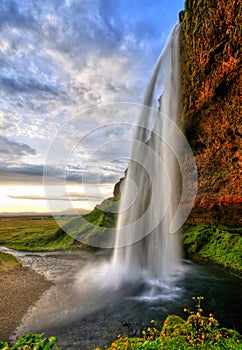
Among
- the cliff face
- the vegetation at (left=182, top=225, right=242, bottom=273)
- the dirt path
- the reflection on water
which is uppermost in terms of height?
the cliff face

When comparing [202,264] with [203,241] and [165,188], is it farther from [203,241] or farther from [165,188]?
[165,188]

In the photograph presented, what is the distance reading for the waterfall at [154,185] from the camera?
21.5 meters

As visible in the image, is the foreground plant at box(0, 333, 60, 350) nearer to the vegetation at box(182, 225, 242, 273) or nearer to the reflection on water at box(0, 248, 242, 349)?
the reflection on water at box(0, 248, 242, 349)

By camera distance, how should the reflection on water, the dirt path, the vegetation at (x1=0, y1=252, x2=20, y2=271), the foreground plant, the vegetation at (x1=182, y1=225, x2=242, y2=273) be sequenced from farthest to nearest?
the vegetation at (x1=0, y1=252, x2=20, y2=271), the vegetation at (x1=182, y1=225, x2=242, y2=273), the dirt path, the reflection on water, the foreground plant

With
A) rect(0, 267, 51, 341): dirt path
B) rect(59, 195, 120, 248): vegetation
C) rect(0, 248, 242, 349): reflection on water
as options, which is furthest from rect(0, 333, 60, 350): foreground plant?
rect(59, 195, 120, 248): vegetation

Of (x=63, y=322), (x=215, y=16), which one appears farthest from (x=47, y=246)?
(x=215, y=16)

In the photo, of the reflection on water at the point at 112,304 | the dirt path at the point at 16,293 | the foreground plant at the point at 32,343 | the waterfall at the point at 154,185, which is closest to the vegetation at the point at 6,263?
the dirt path at the point at 16,293

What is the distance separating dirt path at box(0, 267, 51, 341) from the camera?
31.8 feet

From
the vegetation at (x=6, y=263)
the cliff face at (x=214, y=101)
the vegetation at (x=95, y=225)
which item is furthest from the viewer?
the vegetation at (x=95, y=225)

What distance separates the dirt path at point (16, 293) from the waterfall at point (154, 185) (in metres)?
6.98

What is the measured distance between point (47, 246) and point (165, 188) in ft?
67.8

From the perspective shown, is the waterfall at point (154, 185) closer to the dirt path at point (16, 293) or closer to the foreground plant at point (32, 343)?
the dirt path at point (16, 293)

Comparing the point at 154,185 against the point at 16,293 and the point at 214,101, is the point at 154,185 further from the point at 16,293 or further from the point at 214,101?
the point at 16,293

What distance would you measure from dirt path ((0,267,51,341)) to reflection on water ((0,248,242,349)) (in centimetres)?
51
